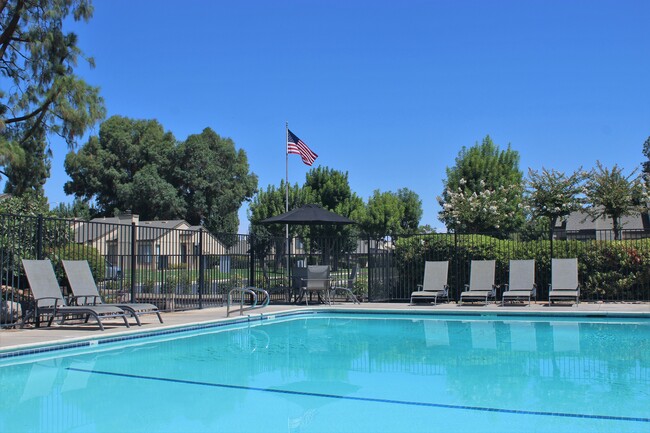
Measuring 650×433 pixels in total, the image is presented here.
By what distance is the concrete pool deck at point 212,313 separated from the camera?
8.93m

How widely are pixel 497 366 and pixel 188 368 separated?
3.82m

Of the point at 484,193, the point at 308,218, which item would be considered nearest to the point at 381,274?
the point at 308,218

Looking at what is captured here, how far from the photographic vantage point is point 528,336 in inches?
418

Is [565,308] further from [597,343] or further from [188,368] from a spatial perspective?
[188,368]

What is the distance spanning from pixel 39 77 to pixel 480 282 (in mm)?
13445

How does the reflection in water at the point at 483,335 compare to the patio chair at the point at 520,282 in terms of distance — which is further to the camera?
the patio chair at the point at 520,282

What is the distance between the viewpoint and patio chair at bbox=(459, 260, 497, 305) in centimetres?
1434

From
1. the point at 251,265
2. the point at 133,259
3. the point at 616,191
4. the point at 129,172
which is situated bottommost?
the point at 251,265

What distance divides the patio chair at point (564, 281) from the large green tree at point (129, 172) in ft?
125

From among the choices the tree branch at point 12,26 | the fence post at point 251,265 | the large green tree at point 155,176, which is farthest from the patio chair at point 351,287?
the large green tree at point 155,176

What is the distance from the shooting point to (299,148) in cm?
2334

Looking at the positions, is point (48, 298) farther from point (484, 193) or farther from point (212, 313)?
point (484, 193)

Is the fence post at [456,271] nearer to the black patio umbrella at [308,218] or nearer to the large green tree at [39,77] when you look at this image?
the black patio umbrella at [308,218]

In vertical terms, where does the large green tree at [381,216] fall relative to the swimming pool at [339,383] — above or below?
above
